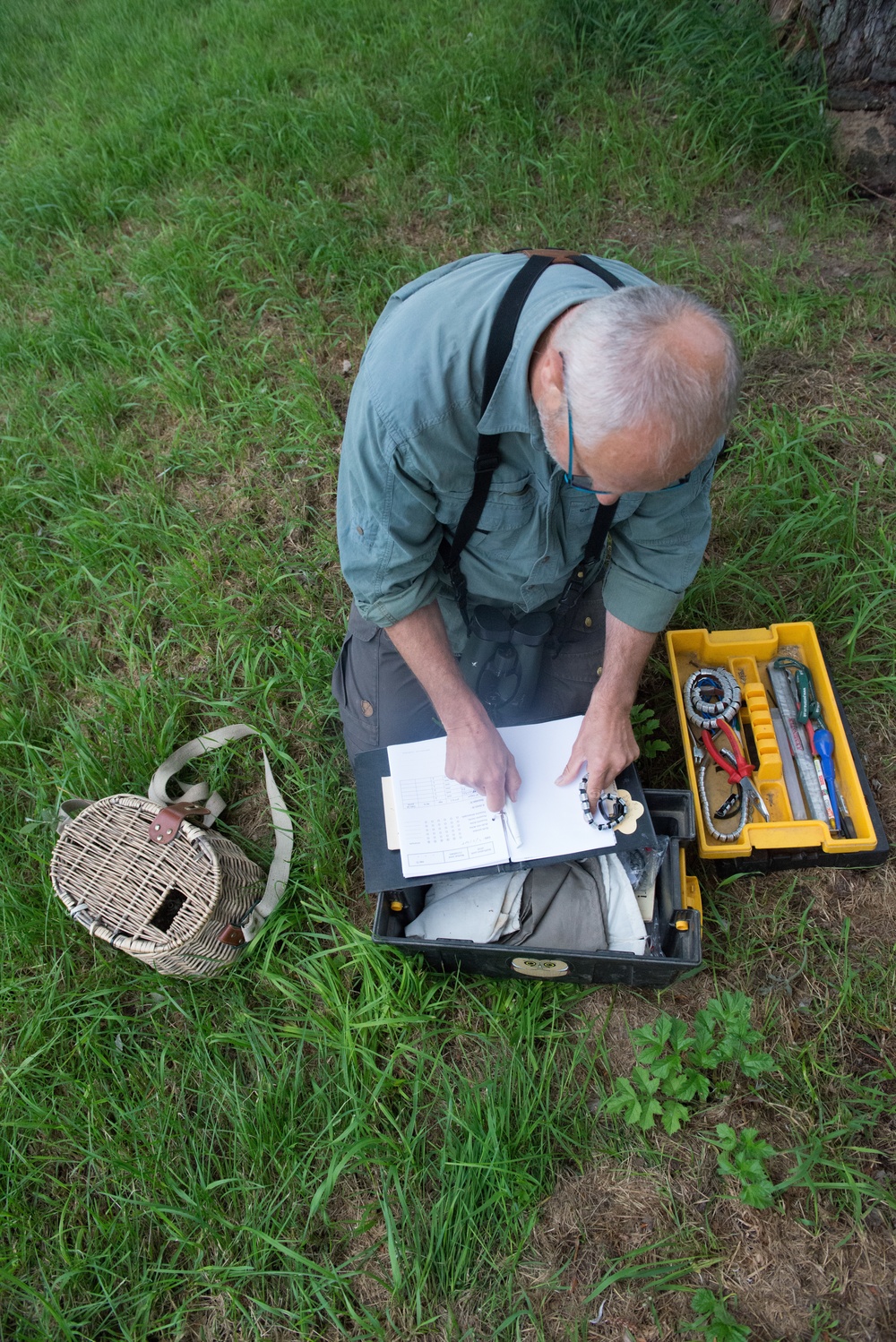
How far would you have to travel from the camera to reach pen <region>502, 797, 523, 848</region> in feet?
6.38

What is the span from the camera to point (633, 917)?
6.59ft

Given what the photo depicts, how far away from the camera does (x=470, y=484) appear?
1.75 m

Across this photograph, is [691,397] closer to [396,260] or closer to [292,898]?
[292,898]

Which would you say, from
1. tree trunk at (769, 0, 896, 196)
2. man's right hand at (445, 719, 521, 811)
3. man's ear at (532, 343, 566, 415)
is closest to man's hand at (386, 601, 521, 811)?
man's right hand at (445, 719, 521, 811)

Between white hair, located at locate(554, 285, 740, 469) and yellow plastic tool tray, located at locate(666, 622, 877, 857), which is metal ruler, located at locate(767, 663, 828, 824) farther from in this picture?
white hair, located at locate(554, 285, 740, 469)

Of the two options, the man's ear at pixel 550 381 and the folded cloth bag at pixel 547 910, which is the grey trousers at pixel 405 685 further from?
the man's ear at pixel 550 381

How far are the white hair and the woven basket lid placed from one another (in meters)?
1.45

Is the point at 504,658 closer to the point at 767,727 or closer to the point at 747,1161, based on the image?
the point at 767,727

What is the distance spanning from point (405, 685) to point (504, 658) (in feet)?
0.93

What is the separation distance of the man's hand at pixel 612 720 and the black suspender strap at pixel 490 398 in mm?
227

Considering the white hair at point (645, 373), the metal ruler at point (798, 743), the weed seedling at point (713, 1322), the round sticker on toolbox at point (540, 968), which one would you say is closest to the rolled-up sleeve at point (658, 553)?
the white hair at point (645, 373)

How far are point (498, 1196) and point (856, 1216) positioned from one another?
78 centimetres

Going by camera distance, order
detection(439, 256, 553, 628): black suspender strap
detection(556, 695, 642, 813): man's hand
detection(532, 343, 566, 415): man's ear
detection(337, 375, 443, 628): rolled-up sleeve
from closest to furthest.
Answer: detection(532, 343, 566, 415): man's ear
detection(439, 256, 553, 628): black suspender strap
detection(337, 375, 443, 628): rolled-up sleeve
detection(556, 695, 642, 813): man's hand

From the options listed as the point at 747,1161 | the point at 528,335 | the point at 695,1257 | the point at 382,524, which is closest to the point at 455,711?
the point at 382,524
